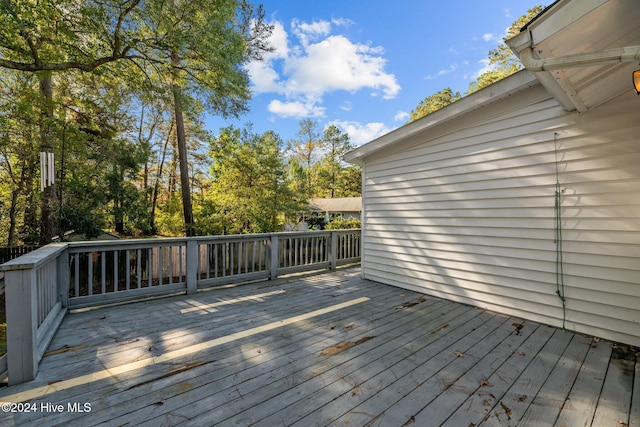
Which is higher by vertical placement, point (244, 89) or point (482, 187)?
point (244, 89)

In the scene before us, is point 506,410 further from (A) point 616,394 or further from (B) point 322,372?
(B) point 322,372

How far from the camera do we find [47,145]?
6.26 m

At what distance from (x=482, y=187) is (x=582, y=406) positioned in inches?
95.0

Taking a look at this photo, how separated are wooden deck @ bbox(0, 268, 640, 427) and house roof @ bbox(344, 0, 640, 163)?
86.8 inches

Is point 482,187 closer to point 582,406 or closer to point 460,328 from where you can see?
point 460,328

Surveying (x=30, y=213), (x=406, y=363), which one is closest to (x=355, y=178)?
(x=30, y=213)

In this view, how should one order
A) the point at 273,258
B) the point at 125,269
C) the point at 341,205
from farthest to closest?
the point at 341,205
the point at 273,258
the point at 125,269

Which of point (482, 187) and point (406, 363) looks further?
point (482, 187)

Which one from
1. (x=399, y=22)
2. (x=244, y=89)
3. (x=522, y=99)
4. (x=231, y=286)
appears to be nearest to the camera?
(x=522, y=99)

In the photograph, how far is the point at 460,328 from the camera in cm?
289

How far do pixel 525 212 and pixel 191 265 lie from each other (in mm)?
4472

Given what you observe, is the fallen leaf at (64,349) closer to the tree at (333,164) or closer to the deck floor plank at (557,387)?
the deck floor plank at (557,387)

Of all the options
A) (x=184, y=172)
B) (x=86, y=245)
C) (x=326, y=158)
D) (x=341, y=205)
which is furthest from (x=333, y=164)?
(x=86, y=245)

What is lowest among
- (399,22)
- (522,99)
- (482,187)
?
(482,187)
